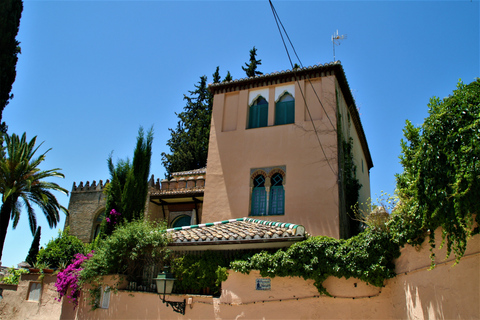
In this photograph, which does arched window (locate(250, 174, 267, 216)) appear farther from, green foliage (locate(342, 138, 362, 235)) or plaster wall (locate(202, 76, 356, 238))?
green foliage (locate(342, 138, 362, 235))

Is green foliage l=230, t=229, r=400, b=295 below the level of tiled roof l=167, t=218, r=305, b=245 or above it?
below

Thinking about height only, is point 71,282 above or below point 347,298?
below

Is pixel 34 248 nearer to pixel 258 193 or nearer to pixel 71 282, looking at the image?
pixel 71 282

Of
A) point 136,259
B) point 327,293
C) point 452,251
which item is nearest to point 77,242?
point 136,259

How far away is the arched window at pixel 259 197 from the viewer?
43.6 ft

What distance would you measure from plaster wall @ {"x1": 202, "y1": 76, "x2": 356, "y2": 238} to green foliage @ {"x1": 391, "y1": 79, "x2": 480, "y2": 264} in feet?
18.5

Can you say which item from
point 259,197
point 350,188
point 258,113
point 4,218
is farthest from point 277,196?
point 4,218

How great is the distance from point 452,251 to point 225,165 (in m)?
9.06

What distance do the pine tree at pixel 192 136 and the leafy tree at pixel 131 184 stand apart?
11929 mm

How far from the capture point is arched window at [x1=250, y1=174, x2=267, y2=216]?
1329 centimetres

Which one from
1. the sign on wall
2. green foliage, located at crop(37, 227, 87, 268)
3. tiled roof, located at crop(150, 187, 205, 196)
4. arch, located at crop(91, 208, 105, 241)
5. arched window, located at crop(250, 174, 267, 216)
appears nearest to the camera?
the sign on wall

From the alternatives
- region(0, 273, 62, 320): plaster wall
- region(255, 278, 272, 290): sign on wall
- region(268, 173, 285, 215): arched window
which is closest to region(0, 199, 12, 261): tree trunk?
region(0, 273, 62, 320): plaster wall

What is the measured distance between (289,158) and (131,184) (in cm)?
562

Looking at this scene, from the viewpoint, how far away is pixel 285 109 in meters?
14.5
